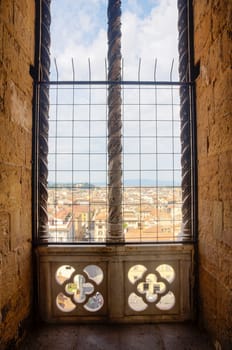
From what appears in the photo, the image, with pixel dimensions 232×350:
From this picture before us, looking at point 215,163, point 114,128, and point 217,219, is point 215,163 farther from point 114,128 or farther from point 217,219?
point 114,128

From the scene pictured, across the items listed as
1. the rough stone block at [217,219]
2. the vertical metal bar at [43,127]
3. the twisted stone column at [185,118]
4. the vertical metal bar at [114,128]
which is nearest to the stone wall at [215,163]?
the rough stone block at [217,219]

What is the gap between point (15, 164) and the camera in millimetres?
1772

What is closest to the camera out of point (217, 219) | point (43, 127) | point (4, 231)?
point (4, 231)

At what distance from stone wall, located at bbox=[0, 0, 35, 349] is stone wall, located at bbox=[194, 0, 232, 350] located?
1.54 m

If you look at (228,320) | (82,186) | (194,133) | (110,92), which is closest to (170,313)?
(228,320)

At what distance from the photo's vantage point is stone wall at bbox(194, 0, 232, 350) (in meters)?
1.56

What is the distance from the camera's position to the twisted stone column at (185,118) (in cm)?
219

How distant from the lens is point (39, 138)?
2.19 m

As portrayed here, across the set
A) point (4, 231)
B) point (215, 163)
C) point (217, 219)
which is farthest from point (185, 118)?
point (4, 231)

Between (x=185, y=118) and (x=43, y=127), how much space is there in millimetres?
1382

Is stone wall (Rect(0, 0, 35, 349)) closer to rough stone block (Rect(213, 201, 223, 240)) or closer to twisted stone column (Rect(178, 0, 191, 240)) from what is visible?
twisted stone column (Rect(178, 0, 191, 240))

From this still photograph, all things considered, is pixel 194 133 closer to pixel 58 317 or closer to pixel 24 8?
pixel 24 8

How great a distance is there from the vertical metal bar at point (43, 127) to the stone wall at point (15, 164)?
124mm

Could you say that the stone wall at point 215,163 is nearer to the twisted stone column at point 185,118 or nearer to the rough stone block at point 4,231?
the twisted stone column at point 185,118
